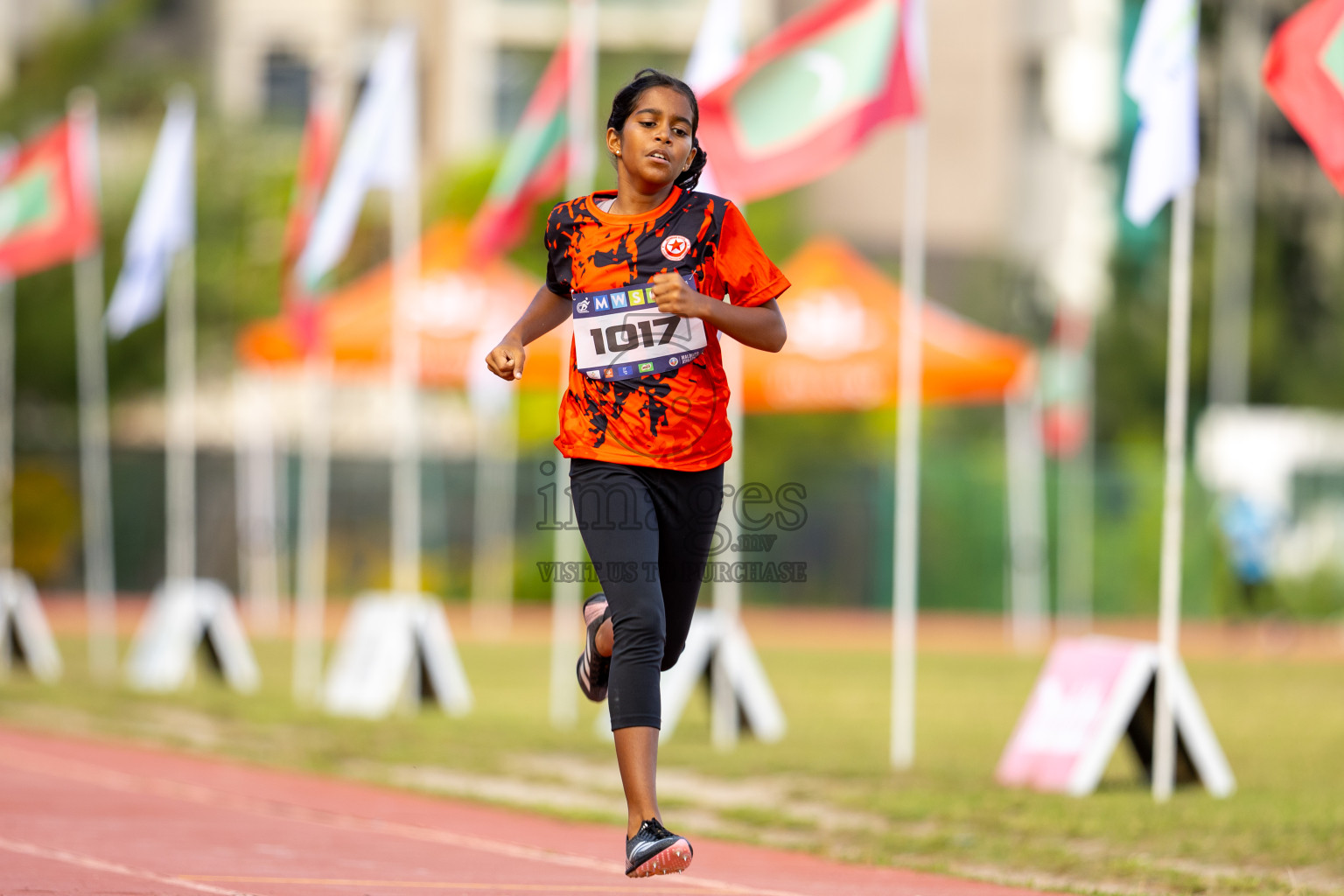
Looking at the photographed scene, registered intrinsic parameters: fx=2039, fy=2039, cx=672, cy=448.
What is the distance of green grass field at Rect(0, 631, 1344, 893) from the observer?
726 centimetres

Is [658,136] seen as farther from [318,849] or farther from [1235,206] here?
[1235,206]

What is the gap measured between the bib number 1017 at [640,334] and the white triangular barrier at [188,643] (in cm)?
1078

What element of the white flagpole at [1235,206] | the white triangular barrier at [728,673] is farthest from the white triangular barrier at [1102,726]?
the white flagpole at [1235,206]

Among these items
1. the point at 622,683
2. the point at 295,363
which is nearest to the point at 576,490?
the point at 622,683

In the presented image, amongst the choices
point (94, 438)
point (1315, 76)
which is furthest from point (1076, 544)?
point (1315, 76)

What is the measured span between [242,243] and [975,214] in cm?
1901

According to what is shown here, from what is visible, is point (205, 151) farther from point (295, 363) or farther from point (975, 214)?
point (975, 214)

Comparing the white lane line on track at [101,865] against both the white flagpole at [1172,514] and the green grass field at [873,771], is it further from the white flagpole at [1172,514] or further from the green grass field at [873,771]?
the white flagpole at [1172,514]

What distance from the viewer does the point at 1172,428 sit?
9203mm

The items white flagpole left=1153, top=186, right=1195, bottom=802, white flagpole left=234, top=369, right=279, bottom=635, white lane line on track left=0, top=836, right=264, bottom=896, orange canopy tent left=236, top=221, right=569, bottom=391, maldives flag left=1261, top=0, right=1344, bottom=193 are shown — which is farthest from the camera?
white flagpole left=234, top=369, right=279, bottom=635

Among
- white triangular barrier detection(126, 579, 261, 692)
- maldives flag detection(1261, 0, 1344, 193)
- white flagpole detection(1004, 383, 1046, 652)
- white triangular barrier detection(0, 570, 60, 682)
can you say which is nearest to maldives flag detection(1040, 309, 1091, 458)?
white flagpole detection(1004, 383, 1046, 652)

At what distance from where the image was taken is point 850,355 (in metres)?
19.7

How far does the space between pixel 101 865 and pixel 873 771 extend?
15.1 feet

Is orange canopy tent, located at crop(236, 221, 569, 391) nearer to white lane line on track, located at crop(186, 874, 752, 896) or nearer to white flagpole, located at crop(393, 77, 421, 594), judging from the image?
white flagpole, located at crop(393, 77, 421, 594)
